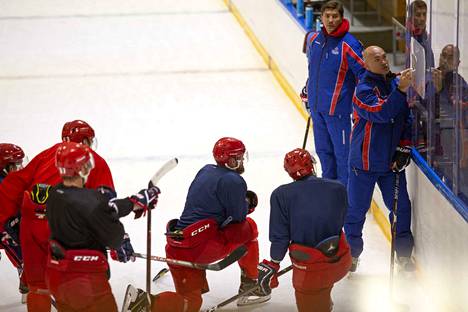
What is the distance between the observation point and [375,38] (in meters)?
9.16

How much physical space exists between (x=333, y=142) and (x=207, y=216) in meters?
1.60

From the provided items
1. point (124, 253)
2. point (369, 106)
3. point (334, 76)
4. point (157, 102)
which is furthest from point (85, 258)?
point (157, 102)

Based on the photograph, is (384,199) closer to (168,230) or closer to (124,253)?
(168,230)

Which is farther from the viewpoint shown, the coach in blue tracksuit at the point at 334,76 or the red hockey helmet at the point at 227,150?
the coach in blue tracksuit at the point at 334,76

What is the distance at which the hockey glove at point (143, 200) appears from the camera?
4836 millimetres

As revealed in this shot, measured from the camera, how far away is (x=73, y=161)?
464cm

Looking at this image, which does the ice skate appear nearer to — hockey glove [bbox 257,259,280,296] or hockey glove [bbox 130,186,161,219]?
hockey glove [bbox 257,259,280,296]

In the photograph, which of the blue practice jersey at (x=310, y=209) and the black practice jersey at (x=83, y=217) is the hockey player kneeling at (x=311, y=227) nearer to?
A: the blue practice jersey at (x=310, y=209)

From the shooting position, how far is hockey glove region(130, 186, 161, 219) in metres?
4.84

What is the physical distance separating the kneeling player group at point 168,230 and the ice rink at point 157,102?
0.46m

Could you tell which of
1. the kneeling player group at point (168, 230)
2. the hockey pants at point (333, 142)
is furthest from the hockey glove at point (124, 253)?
the hockey pants at point (333, 142)

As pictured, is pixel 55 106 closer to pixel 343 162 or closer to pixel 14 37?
pixel 14 37

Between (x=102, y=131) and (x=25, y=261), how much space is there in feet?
12.0

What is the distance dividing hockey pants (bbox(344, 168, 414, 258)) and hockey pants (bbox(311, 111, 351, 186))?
0.77m
